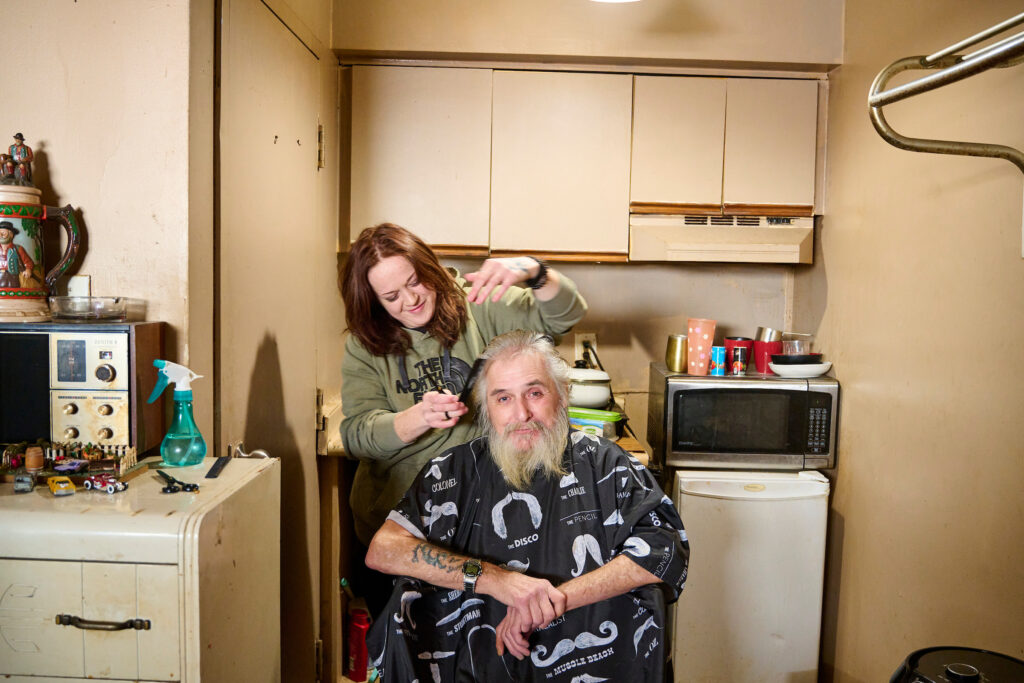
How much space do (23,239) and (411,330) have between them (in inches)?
38.2

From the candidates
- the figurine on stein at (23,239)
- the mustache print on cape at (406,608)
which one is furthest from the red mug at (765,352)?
the figurine on stein at (23,239)

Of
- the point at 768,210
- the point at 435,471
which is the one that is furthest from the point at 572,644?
the point at 768,210

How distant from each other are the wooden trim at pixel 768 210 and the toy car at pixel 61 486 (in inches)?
98.2

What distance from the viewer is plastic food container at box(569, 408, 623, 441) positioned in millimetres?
2801

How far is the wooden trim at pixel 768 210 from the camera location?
3076 mm

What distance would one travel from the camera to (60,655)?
128 centimetres

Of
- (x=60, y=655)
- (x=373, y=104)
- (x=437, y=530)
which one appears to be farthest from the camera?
(x=373, y=104)

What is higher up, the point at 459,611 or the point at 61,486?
the point at 61,486

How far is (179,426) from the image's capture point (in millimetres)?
1586

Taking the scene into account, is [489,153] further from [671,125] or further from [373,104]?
[671,125]

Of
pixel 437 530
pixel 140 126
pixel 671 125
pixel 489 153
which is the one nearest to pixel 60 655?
pixel 437 530

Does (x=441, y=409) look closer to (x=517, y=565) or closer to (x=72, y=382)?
(x=517, y=565)

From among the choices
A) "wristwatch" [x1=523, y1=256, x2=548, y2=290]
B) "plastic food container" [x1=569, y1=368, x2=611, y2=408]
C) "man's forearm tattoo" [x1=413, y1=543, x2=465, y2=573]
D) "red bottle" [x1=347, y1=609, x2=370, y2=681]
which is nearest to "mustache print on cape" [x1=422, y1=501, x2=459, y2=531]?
"man's forearm tattoo" [x1=413, y1=543, x2=465, y2=573]

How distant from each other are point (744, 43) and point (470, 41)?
1.05 metres
